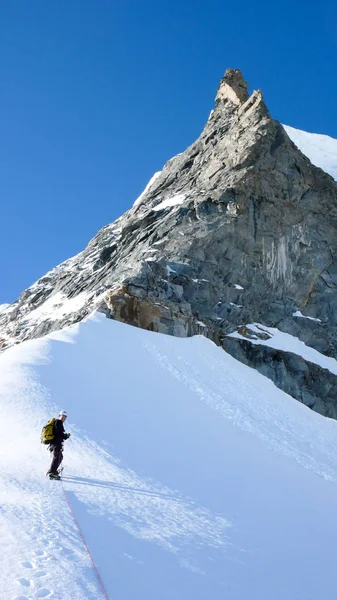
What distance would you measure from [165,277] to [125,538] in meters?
27.0

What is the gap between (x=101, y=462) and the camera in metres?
12.6

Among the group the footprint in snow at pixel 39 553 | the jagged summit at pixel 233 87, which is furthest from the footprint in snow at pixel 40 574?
the jagged summit at pixel 233 87

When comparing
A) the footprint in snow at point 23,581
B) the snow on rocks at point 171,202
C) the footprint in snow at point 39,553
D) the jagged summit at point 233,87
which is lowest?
the footprint in snow at point 23,581

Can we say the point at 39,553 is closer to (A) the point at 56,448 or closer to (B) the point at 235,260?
(A) the point at 56,448

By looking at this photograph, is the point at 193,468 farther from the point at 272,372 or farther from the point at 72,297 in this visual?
the point at 72,297

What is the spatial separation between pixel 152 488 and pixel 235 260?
27194 mm

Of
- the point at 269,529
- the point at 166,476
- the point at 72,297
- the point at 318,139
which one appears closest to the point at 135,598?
the point at 269,529

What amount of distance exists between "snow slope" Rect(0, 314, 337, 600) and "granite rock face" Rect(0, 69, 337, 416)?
8.10 meters

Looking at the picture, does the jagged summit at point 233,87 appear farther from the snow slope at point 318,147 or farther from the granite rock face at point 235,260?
the snow slope at point 318,147

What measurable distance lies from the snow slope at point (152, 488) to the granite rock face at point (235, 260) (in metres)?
8.10

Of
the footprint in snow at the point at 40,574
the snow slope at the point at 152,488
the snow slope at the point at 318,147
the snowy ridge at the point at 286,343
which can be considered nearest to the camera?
the footprint in snow at the point at 40,574

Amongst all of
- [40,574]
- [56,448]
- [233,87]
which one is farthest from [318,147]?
[40,574]

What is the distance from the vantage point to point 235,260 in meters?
37.1

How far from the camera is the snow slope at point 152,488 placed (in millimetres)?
7053
